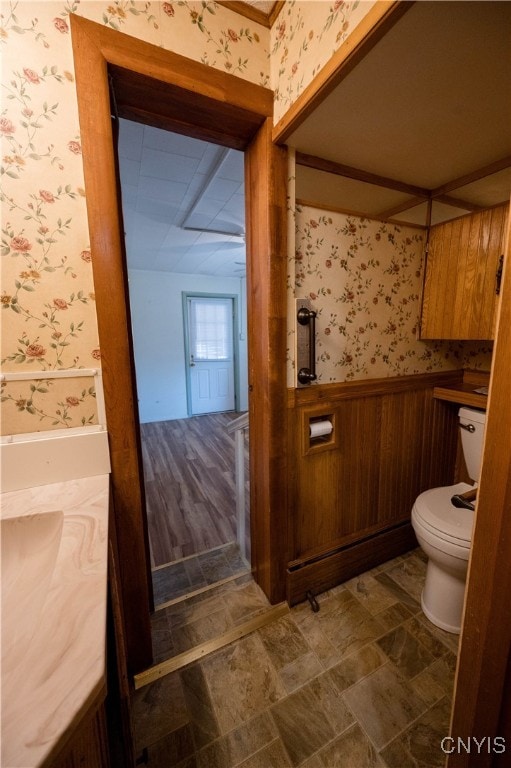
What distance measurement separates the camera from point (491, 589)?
59 centimetres

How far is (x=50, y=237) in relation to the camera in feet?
2.94

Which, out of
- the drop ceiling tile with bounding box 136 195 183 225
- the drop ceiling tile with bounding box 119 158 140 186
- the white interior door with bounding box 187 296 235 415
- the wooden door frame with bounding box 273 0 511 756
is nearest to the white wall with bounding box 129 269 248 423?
the white interior door with bounding box 187 296 235 415

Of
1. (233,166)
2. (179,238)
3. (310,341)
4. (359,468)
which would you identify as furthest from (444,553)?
(179,238)

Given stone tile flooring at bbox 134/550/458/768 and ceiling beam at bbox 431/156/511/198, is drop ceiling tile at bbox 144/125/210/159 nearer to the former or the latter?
ceiling beam at bbox 431/156/511/198

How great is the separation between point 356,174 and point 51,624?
1848mm

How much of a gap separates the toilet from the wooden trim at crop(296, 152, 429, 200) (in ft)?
4.06

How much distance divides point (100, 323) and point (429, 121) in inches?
54.1

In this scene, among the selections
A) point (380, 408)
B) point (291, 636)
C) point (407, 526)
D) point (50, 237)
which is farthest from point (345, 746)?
point (50, 237)

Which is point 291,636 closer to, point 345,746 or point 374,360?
point 345,746

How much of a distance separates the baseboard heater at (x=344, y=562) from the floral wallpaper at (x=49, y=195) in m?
1.24

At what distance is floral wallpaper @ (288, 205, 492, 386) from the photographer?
1338mm

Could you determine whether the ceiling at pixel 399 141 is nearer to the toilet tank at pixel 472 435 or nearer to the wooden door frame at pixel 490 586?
the wooden door frame at pixel 490 586

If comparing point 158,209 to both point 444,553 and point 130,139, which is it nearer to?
point 130,139

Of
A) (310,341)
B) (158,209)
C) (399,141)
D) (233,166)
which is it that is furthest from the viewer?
(158,209)
